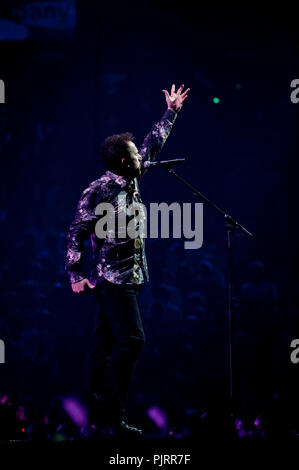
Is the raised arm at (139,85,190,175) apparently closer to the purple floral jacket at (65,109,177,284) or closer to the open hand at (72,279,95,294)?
the purple floral jacket at (65,109,177,284)

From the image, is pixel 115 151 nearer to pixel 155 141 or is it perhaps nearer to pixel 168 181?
pixel 155 141

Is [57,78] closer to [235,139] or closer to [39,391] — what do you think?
[235,139]

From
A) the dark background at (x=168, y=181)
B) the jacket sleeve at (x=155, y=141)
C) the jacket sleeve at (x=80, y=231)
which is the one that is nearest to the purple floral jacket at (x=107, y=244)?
the jacket sleeve at (x=80, y=231)

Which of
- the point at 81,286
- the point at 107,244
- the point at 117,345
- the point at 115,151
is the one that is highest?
the point at 115,151

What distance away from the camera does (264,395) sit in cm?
345

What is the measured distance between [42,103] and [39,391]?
72.3 inches

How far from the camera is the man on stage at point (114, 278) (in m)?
2.61


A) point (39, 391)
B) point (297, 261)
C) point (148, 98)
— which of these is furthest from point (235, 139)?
point (39, 391)

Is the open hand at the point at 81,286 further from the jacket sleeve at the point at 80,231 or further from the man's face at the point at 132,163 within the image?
the man's face at the point at 132,163

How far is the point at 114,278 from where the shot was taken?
2627 mm

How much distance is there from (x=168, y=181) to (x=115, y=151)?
2.72ft

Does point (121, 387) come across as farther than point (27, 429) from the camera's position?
No

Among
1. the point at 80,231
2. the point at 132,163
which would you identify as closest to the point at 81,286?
the point at 80,231

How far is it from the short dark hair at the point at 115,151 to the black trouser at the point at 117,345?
0.60 metres
